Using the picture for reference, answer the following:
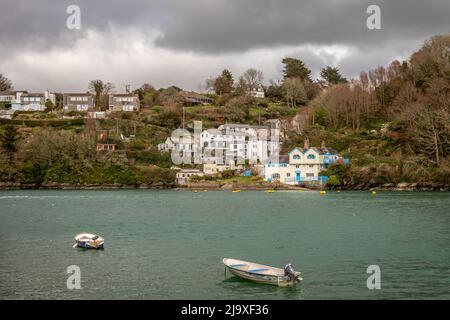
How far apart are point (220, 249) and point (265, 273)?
11.1 metres

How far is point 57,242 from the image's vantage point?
45.6 metres

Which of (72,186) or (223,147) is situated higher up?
(223,147)

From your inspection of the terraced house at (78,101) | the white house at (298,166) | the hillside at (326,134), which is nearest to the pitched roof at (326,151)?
the white house at (298,166)

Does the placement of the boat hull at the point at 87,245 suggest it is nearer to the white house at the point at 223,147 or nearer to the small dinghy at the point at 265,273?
the small dinghy at the point at 265,273

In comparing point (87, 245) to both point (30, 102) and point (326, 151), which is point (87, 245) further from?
point (30, 102)

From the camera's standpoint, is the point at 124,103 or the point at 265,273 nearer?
the point at 265,273

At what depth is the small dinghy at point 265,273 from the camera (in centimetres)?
3009

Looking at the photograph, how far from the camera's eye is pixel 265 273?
3075 cm

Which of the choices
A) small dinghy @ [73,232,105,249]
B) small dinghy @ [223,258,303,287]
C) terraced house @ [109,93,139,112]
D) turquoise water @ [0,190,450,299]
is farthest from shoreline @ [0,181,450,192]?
small dinghy @ [223,258,303,287]

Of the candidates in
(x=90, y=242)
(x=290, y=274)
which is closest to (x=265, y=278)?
(x=290, y=274)

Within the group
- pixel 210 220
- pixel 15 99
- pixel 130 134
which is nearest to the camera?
pixel 210 220
